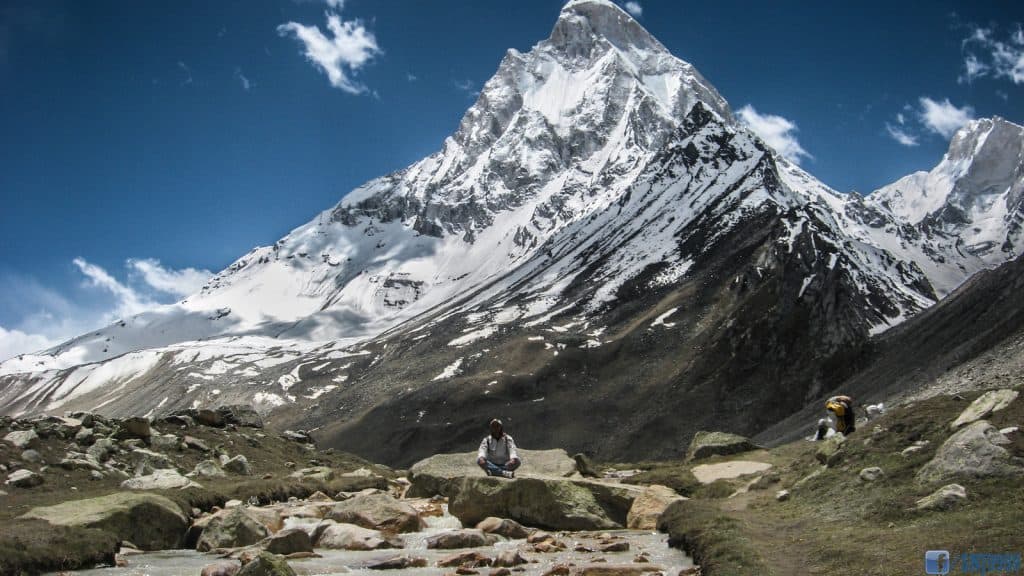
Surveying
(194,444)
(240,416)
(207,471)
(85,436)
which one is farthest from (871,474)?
(240,416)

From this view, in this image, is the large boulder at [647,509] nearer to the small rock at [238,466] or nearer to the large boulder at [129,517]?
the large boulder at [129,517]

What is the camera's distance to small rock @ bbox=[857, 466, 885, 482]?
2070 centimetres

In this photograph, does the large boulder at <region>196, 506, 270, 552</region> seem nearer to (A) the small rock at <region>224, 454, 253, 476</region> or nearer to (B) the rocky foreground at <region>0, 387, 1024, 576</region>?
(B) the rocky foreground at <region>0, 387, 1024, 576</region>

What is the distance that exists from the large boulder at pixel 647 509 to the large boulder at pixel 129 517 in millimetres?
13989

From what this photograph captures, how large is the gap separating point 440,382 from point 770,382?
256ft

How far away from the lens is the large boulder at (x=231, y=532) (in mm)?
22375

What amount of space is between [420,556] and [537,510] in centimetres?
669

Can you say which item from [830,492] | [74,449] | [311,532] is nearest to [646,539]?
[830,492]

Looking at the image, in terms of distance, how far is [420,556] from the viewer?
19609mm

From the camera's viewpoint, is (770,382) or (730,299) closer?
(770,382)

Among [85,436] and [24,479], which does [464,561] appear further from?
[85,436]

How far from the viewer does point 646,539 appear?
22922mm

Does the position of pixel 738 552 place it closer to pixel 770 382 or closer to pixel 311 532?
pixel 311 532

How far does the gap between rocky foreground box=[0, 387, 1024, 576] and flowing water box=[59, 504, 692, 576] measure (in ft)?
0.32
